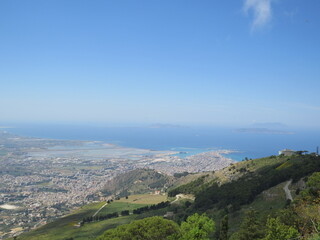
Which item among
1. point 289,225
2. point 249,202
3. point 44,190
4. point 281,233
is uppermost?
point 281,233

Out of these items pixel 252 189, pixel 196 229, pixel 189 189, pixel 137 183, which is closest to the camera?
pixel 196 229

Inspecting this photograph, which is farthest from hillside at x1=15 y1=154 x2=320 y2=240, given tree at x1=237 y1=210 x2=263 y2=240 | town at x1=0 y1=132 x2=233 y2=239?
town at x1=0 y1=132 x2=233 y2=239

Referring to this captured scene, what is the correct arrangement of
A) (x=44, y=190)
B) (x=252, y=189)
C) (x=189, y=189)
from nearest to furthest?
1. (x=252, y=189)
2. (x=189, y=189)
3. (x=44, y=190)

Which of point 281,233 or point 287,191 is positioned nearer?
point 281,233

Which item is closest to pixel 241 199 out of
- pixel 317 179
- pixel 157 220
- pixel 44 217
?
pixel 317 179

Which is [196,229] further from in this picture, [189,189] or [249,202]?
[189,189]

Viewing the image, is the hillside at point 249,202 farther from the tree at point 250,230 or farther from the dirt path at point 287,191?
the tree at point 250,230

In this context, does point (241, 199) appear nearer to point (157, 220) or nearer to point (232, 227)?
point (232, 227)

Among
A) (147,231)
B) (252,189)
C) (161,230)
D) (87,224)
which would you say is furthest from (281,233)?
(87,224)
